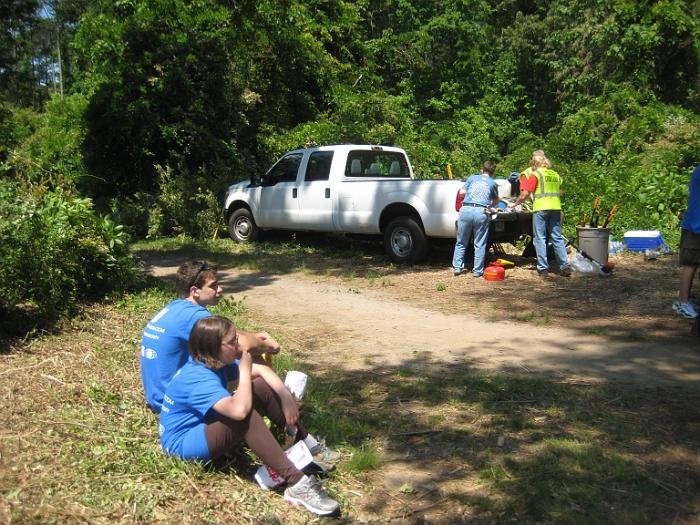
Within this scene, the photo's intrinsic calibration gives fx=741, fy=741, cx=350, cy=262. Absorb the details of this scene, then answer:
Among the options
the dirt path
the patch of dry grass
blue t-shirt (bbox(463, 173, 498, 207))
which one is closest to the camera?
the patch of dry grass

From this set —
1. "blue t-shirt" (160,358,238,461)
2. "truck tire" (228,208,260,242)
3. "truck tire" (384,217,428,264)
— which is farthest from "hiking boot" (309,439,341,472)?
"truck tire" (228,208,260,242)

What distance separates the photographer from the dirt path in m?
6.22

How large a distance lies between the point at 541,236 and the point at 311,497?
7170 millimetres

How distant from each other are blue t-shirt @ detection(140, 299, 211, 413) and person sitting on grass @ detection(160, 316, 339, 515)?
0.29 metres

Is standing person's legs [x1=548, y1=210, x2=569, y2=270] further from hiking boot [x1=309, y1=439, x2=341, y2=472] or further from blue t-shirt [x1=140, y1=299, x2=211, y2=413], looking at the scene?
blue t-shirt [x1=140, y1=299, x2=211, y2=413]

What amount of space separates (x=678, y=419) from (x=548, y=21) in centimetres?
2502

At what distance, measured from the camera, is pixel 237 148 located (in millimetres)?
18047

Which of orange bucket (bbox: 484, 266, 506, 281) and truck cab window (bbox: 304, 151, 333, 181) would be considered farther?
truck cab window (bbox: 304, 151, 333, 181)

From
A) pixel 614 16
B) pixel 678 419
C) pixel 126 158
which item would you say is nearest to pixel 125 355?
pixel 678 419

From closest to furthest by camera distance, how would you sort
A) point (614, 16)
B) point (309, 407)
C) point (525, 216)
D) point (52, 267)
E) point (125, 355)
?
point (309, 407), point (125, 355), point (52, 267), point (525, 216), point (614, 16)

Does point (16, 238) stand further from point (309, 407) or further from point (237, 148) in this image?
point (237, 148)

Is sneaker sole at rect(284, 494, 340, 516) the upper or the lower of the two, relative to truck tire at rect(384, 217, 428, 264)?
lower

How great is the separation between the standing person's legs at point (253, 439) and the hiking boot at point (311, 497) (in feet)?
0.14

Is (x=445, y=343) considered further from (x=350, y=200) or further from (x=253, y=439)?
(x=350, y=200)
